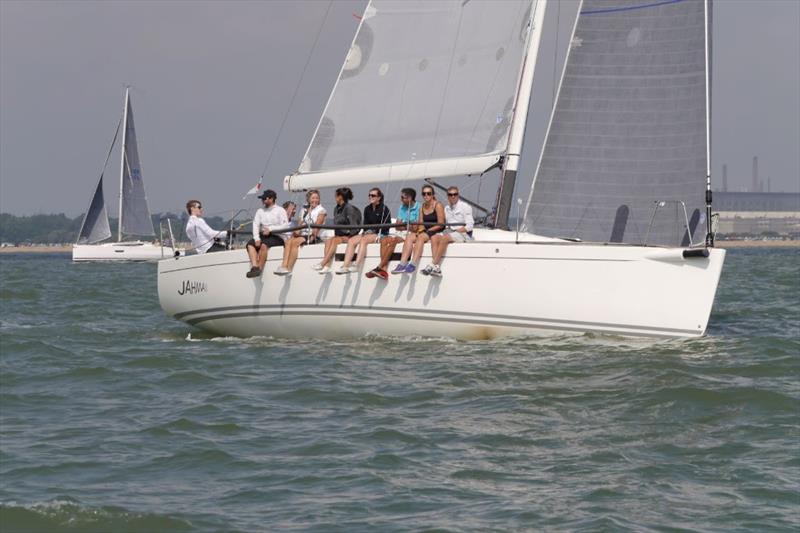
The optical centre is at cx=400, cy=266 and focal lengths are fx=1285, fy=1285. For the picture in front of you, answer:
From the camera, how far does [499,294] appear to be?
13.1m

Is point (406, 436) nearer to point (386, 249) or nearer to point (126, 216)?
point (386, 249)

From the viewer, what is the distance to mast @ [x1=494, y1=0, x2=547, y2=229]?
14.1m

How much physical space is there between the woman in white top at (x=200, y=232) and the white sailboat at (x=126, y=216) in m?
53.1

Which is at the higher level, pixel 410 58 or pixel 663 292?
pixel 410 58

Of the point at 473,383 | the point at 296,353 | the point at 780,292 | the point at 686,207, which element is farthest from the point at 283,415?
the point at 780,292

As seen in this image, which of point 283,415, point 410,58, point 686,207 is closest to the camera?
point 283,415

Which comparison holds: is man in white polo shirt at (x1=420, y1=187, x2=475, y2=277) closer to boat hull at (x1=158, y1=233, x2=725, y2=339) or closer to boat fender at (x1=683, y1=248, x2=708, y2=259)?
boat hull at (x1=158, y1=233, x2=725, y2=339)

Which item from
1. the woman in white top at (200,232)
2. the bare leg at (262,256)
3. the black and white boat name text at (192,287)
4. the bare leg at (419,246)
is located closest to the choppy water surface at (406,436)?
the bare leg at (419,246)

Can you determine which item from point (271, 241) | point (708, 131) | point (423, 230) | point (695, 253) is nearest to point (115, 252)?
point (271, 241)

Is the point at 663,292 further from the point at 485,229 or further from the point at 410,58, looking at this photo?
the point at 410,58

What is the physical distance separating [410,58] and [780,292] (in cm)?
1451

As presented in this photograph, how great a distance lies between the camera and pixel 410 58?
15.2 meters

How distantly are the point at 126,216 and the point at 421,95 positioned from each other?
188ft

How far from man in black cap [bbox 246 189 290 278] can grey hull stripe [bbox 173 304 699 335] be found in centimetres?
53
